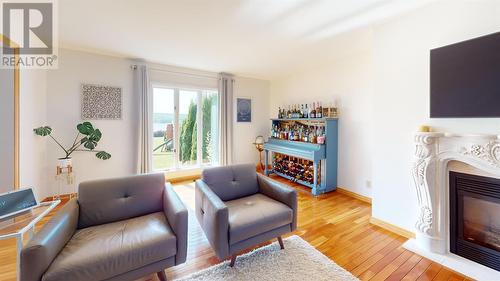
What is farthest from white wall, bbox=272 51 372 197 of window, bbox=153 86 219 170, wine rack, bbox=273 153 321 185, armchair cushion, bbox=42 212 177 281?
armchair cushion, bbox=42 212 177 281

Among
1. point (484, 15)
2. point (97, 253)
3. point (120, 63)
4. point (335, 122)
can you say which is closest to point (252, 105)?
point (335, 122)

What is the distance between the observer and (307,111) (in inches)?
163

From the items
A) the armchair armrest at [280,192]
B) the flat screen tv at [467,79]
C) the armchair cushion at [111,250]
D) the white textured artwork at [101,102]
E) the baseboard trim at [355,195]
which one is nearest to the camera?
the armchair cushion at [111,250]

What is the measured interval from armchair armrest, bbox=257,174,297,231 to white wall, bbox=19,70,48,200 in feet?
8.94

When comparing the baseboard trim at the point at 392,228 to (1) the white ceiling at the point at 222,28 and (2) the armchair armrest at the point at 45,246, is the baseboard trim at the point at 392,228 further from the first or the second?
(2) the armchair armrest at the point at 45,246

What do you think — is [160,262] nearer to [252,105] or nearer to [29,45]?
[29,45]

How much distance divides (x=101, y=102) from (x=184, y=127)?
156cm

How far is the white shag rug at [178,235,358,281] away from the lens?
5.48ft

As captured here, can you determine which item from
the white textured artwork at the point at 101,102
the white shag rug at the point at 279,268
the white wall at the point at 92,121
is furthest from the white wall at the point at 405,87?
the white textured artwork at the point at 101,102

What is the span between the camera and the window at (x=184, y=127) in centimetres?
427

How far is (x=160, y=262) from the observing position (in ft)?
4.83

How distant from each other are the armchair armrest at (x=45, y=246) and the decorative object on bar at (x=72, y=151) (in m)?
2.15

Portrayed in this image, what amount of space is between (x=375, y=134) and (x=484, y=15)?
136 cm

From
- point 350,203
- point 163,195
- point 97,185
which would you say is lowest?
point 350,203
